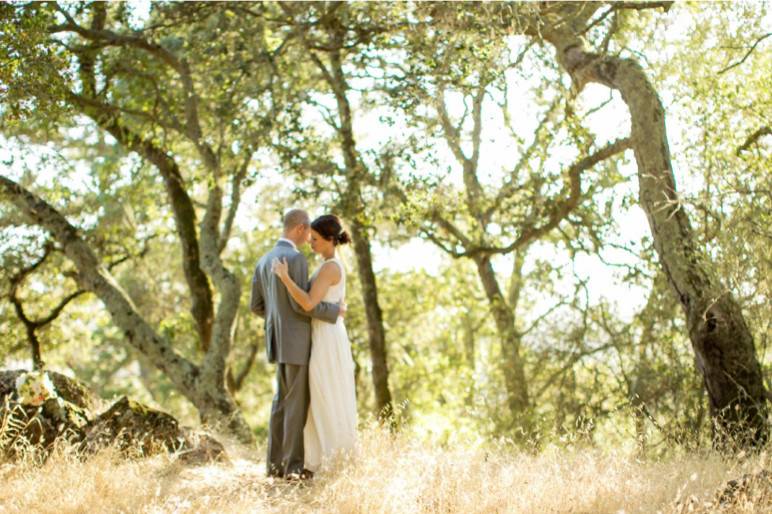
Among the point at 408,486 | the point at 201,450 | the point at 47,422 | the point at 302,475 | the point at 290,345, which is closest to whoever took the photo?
the point at 408,486

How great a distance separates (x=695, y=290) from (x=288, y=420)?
13.5 feet

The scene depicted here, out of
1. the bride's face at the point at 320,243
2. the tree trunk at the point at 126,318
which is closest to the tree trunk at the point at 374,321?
the tree trunk at the point at 126,318

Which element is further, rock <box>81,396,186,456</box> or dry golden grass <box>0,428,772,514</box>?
rock <box>81,396,186,456</box>

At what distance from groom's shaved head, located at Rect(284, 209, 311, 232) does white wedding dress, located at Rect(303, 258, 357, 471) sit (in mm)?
440

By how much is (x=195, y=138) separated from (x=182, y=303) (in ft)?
33.5

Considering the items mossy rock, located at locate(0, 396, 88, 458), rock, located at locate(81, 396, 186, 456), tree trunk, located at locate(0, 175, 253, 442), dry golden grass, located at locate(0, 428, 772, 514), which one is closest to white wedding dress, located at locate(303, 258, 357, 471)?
dry golden grass, located at locate(0, 428, 772, 514)

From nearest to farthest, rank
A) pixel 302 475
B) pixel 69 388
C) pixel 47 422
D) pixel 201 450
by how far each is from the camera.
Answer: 1. pixel 302 475
2. pixel 47 422
3. pixel 201 450
4. pixel 69 388

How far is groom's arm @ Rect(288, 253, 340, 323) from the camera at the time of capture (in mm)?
7902

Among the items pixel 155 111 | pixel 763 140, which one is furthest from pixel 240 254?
pixel 763 140

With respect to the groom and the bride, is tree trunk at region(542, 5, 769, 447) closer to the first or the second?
the bride

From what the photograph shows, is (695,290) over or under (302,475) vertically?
over

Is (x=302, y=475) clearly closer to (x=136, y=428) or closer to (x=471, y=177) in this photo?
(x=136, y=428)

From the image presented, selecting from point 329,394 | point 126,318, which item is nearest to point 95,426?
point 329,394

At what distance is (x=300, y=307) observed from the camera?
795cm
